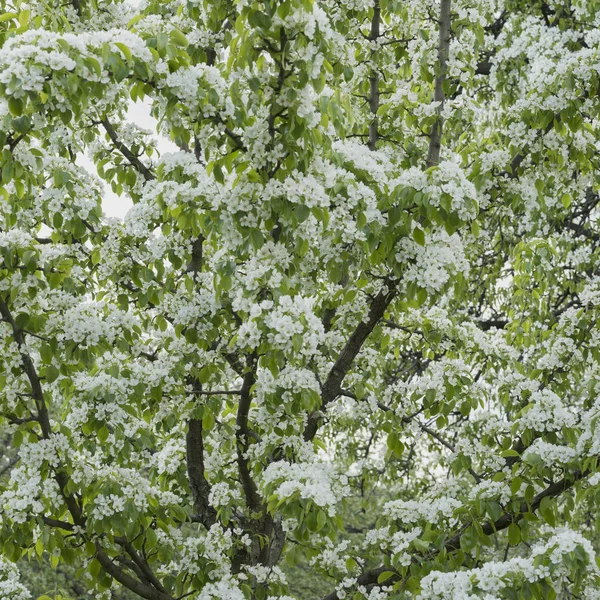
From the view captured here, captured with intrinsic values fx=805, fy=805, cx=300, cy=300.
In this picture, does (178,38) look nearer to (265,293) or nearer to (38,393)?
(265,293)

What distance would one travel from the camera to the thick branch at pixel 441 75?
5906mm

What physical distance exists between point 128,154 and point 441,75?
7.93 feet

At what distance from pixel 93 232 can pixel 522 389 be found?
121 inches

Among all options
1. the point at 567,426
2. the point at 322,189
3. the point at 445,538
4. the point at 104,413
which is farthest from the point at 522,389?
the point at 104,413

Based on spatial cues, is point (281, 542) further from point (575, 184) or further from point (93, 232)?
point (575, 184)

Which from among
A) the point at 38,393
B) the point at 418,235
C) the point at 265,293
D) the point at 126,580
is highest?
the point at 418,235

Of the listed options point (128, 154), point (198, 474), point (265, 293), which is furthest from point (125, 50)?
point (198, 474)

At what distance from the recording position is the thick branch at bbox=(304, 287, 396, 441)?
519cm

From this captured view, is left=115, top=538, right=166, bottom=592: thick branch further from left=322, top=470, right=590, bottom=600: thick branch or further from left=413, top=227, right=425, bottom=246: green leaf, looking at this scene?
left=413, top=227, right=425, bottom=246: green leaf

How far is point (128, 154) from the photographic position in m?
6.08

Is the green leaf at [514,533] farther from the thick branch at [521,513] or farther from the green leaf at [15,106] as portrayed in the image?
the green leaf at [15,106]

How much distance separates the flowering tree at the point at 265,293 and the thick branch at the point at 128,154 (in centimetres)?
3

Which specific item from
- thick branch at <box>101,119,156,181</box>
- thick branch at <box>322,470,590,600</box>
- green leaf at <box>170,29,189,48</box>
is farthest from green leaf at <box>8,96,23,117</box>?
thick branch at <box>322,470,590,600</box>

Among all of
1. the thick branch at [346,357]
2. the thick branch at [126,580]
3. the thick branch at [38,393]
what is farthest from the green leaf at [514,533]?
the thick branch at [38,393]
